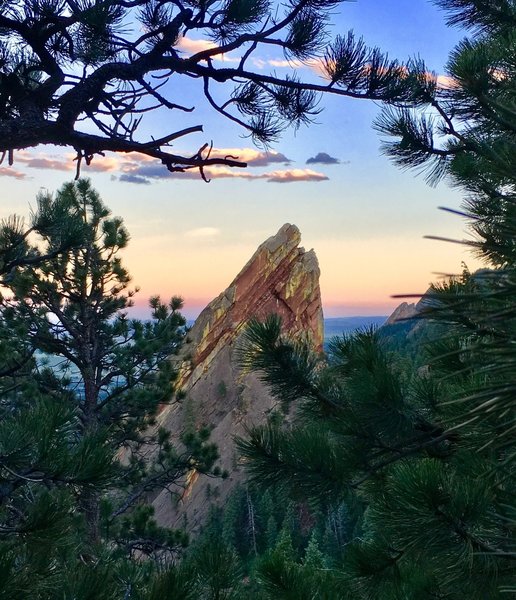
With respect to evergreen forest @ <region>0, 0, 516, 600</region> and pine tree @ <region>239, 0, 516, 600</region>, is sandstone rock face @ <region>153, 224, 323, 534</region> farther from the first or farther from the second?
pine tree @ <region>239, 0, 516, 600</region>

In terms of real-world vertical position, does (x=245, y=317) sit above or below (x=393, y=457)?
above

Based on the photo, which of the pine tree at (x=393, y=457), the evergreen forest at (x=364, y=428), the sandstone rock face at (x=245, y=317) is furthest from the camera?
the sandstone rock face at (x=245, y=317)

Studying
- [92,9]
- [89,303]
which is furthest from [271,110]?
[89,303]

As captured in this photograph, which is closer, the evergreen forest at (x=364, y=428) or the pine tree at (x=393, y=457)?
the evergreen forest at (x=364, y=428)

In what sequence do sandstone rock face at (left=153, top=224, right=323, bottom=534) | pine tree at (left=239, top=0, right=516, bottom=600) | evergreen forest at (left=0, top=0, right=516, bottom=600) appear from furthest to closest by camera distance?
sandstone rock face at (left=153, top=224, right=323, bottom=534) → pine tree at (left=239, top=0, right=516, bottom=600) → evergreen forest at (left=0, top=0, right=516, bottom=600)

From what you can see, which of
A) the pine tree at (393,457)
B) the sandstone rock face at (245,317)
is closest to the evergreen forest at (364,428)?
the pine tree at (393,457)

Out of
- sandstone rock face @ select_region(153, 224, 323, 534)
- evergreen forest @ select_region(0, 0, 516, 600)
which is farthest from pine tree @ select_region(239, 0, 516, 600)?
sandstone rock face @ select_region(153, 224, 323, 534)

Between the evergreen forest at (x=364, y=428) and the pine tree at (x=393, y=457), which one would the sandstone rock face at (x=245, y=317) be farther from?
the pine tree at (x=393, y=457)

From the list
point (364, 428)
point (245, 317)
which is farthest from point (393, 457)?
point (245, 317)

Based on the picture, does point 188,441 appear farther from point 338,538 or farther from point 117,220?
point 338,538

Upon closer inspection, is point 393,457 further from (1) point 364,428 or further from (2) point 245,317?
(2) point 245,317

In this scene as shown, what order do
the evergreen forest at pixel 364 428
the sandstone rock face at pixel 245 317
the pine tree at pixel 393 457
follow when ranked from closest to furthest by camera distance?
the evergreen forest at pixel 364 428
the pine tree at pixel 393 457
the sandstone rock face at pixel 245 317

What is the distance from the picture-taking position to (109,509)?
8852 mm

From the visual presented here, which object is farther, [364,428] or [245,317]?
[245,317]
